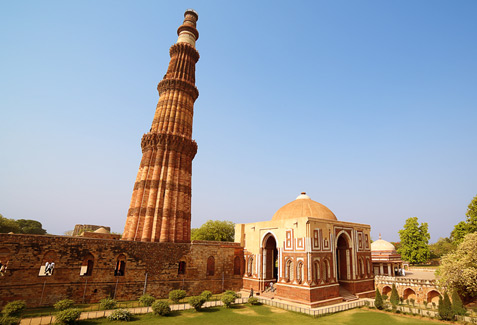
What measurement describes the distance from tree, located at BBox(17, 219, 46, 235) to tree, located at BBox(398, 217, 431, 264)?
3497 inches

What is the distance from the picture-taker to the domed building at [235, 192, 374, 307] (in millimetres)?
22438

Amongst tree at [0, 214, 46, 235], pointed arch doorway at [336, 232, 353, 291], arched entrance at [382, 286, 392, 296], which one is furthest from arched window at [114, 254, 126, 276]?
tree at [0, 214, 46, 235]

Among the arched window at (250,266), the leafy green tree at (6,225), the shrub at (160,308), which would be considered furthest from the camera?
the leafy green tree at (6,225)

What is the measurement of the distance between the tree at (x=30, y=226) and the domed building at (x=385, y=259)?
8232 cm

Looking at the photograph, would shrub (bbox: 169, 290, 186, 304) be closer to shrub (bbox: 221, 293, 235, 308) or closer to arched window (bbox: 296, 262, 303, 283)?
shrub (bbox: 221, 293, 235, 308)

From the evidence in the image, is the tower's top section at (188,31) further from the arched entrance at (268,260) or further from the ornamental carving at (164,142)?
the arched entrance at (268,260)

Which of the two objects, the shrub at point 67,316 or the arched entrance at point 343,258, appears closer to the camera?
the shrub at point 67,316

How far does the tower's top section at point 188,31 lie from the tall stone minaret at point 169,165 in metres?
1.24

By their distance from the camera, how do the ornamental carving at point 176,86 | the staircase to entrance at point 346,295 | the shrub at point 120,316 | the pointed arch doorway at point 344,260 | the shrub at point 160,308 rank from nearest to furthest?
the shrub at point 120,316
the shrub at point 160,308
the staircase to entrance at point 346,295
the pointed arch doorway at point 344,260
the ornamental carving at point 176,86

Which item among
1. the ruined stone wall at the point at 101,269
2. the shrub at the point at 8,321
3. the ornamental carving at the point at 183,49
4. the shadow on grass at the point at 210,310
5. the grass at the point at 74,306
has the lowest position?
the shadow on grass at the point at 210,310

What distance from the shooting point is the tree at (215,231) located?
173ft

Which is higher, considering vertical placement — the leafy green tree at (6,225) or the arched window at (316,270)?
the leafy green tree at (6,225)

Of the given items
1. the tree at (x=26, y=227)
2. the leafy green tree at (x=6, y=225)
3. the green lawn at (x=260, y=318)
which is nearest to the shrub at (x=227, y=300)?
the green lawn at (x=260, y=318)

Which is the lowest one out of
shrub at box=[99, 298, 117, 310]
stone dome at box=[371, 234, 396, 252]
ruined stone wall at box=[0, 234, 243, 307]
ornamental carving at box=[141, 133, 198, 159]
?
shrub at box=[99, 298, 117, 310]
